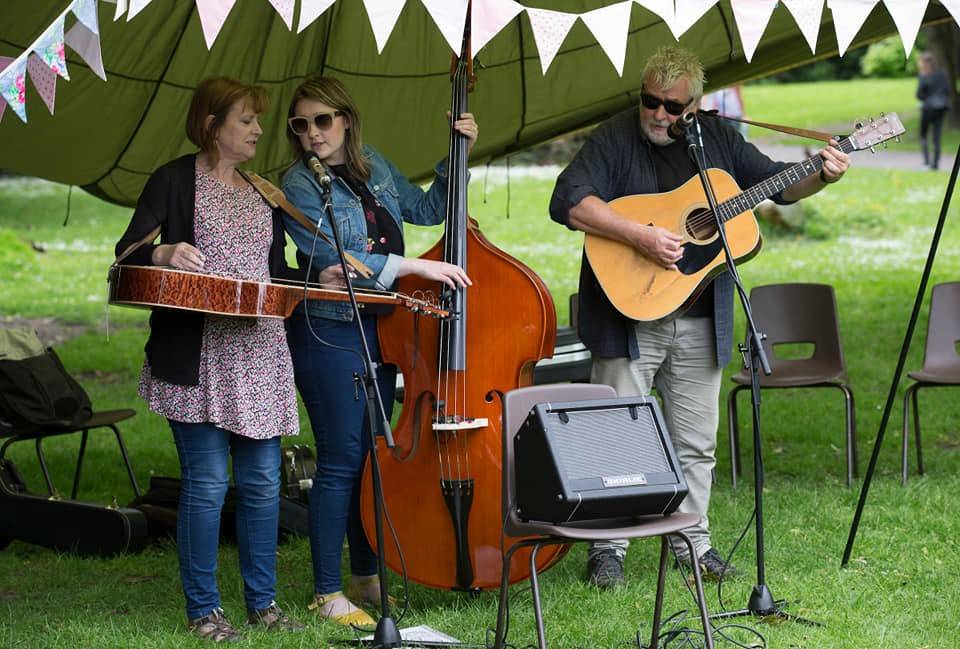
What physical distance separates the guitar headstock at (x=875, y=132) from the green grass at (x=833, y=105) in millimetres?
16073

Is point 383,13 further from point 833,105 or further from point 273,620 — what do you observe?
Result: point 833,105

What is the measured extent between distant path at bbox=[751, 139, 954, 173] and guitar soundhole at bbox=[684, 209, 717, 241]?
13.9m

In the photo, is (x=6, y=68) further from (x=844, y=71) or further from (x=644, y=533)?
(x=844, y=71)

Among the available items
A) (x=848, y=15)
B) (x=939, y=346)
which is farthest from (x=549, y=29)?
(x=939, y=346)

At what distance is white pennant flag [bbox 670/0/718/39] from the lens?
3.66 m

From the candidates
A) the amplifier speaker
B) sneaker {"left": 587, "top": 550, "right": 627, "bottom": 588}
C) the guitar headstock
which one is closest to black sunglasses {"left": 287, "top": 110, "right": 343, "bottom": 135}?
the amplifier speaker

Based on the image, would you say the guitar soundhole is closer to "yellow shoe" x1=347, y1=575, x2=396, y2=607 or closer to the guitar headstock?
the guitar headstock

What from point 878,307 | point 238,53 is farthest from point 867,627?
point 878,307

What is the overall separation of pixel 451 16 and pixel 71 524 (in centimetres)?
292

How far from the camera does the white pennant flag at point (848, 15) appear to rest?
12.1 feet

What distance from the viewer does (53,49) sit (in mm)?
3512

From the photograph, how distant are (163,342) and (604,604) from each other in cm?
169

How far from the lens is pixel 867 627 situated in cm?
416

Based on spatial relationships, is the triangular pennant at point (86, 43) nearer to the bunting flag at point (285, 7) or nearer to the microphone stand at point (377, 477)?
the bunting flag at point (285, 7)
